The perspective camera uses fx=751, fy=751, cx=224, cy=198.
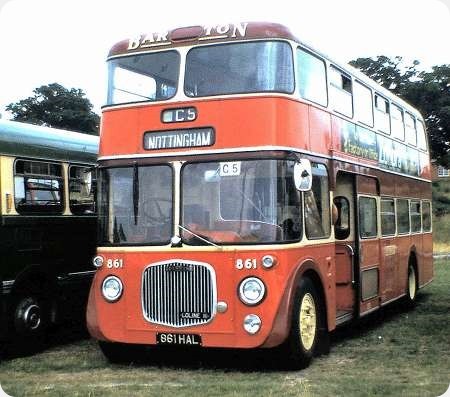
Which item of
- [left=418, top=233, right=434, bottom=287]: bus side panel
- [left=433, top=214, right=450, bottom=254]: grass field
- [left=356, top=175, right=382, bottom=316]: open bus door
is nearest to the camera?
[left=356, top=175, right=382, bottom=316]: open bus door

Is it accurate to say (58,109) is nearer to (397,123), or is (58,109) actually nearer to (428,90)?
(428,90)

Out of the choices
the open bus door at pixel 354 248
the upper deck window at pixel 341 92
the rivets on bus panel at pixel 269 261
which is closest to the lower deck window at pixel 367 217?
the open bus door at pixel 354 248

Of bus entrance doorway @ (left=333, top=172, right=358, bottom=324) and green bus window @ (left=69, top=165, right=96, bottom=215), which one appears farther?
green bus window @ (left=69, top=165, right=96, bottom=215)

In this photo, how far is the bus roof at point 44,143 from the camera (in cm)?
969

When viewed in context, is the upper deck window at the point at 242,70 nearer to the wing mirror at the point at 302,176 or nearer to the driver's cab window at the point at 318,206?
the wing mirror at the point at 302,176

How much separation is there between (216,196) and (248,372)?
1961 millimetres

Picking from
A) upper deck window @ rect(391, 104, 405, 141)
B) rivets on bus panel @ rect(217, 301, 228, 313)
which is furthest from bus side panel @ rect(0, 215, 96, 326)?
upper deck window @ rect(391, 104, 405, 141)

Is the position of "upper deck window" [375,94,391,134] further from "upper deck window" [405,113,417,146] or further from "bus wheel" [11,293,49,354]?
"bus wheel" [11,293,49,354]

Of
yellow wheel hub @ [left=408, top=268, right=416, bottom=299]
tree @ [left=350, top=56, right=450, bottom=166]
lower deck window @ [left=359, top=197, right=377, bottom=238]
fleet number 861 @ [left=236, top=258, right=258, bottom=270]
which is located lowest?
yellow wheel hub @ [left=408, top=268, right=416, bottom=299]

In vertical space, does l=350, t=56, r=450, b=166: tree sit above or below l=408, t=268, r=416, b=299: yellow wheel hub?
above

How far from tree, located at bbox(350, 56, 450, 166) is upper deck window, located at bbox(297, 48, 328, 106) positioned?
27.0 meters

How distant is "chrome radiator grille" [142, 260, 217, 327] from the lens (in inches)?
324

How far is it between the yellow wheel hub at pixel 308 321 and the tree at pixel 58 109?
34320 mm

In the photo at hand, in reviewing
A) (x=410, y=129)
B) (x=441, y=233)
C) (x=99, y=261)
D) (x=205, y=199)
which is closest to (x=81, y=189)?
(x=99, y=261)
